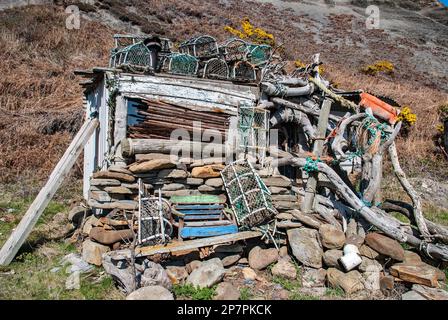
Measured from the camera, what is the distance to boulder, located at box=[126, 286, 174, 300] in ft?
17.4

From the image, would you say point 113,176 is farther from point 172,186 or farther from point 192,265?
point 192,265

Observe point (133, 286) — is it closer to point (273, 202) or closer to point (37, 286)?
point (37, 286)

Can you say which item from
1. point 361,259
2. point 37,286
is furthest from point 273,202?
point 37,286

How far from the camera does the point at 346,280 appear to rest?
6.42 metres

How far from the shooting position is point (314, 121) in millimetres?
10516

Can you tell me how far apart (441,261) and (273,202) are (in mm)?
3320

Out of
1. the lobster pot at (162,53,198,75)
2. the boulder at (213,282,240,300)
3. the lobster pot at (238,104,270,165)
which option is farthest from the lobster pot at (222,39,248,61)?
the boulder at (213,282,240,300)

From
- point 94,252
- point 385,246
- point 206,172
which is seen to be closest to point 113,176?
point 94,252

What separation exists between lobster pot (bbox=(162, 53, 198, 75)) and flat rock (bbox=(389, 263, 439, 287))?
5.83 metres

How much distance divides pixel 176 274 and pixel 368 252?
3521mm

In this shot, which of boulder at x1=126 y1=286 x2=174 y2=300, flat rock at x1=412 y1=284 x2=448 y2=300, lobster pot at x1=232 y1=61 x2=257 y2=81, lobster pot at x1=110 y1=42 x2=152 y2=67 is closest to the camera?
boulder at x1=126 y1=286 x2=174 y2=300

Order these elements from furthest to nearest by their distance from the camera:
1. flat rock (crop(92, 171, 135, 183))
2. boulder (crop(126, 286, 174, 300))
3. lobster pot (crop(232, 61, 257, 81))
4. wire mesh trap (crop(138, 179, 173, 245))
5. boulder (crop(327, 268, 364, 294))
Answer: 1. lobster pot (crop(232, 61, 257, 81))
2. flat rock (crop(92, 171, 135, 183))
3. wire mesh trap (crop(138, 179, 173, 245))
4. boulder (crop(327, 268, 364, 294))
5. boulder (crop(126, 286, 174, 300))

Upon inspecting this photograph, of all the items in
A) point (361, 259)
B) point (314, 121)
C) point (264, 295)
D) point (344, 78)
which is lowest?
point (264, 295)

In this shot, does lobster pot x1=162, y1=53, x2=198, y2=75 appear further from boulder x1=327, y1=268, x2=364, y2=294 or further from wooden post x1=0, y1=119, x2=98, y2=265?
boulder x1=327, y1=268, x2=364, y2=294
